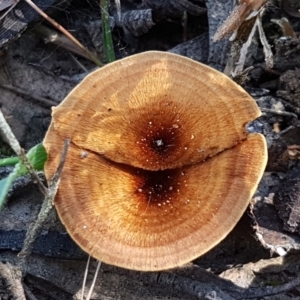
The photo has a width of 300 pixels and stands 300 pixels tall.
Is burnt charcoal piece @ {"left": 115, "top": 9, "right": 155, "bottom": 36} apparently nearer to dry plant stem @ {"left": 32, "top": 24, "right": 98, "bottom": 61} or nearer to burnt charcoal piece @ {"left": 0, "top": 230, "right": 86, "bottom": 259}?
dry plant stem @ {"left": 32, "top": 24, "right": 98, "bottom": 61}

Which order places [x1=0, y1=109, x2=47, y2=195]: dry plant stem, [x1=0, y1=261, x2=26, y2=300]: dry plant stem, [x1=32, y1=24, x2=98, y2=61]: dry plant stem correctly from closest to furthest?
[x1=0, y1=109, x2=47, y2=195]: dry plant stem < [x1=0, y1=261, x2=26, y2=300]: dry plant stem < [x1=32, y1=24, x2=98, y2=61]: dry plant stem

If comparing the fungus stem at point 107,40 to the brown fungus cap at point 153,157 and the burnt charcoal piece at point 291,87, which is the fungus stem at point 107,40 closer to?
the brown fungus cap at point 153,157

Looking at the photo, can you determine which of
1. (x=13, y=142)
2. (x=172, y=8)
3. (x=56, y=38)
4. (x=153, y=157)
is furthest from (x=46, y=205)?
(x=172, y=8)

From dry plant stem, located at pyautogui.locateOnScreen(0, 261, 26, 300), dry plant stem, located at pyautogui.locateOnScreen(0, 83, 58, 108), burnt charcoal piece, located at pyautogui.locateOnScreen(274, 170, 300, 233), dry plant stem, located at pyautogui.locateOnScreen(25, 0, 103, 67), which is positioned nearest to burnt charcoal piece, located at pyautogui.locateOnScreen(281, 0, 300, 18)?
burnt charcoal piece, located at pyautogui.locateOnScreen(274, 170, 300, 233)

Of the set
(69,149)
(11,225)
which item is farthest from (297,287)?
(11,225)

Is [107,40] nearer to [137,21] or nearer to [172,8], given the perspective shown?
[137,21]
